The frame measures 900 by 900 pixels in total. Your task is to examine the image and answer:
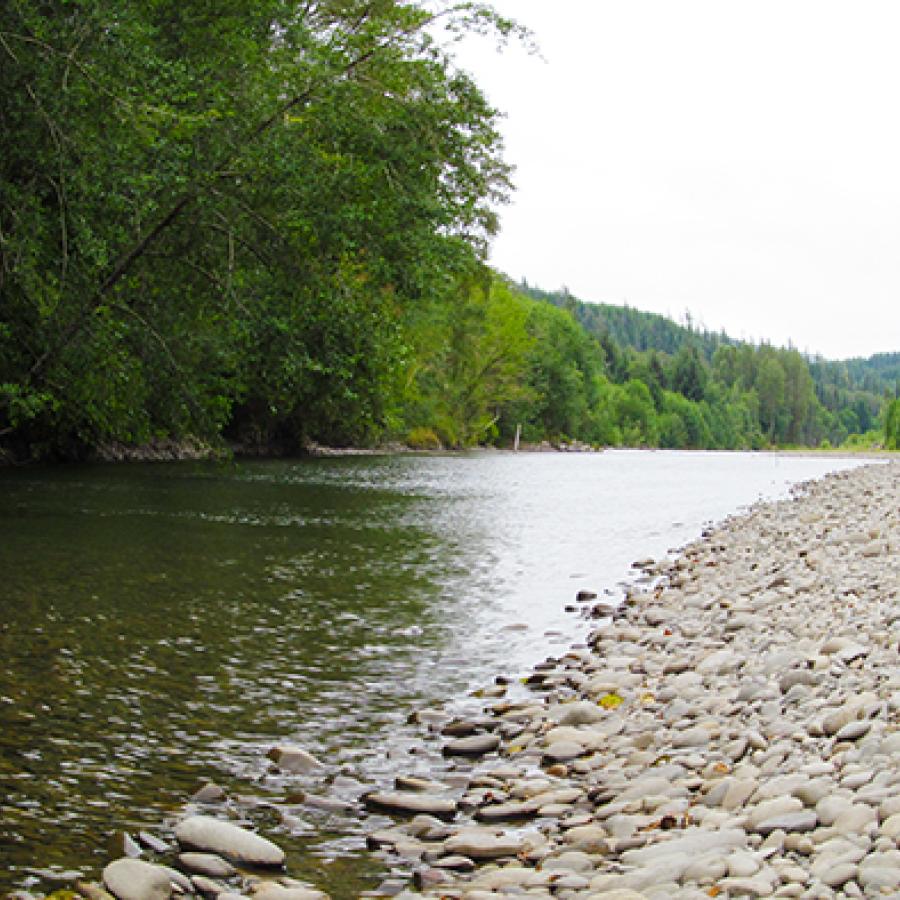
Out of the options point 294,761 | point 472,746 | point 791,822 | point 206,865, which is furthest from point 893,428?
point 206,865

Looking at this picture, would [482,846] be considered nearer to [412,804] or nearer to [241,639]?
[412,804]

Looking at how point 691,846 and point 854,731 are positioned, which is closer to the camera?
point 691,846

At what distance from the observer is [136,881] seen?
4398 millimetres

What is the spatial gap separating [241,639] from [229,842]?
4931 mm

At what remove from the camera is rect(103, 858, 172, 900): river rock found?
434cm

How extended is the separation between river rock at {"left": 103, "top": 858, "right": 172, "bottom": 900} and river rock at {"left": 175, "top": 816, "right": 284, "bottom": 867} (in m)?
0.43

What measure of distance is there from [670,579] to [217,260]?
9988mm

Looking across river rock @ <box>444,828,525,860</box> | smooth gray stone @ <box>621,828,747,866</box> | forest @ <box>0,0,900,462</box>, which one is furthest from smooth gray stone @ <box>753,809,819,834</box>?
forest @ <box>0,0,900,462</box>

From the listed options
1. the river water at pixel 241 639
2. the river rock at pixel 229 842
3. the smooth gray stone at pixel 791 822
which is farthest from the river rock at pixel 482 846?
the smooth gray stone at pixel 791 822

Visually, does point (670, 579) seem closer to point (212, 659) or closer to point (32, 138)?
point (212, 659)

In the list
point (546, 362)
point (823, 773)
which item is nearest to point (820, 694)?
point (823, 773)

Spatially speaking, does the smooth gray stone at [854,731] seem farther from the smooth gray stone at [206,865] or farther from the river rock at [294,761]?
the smooth gray stone at [206,865]

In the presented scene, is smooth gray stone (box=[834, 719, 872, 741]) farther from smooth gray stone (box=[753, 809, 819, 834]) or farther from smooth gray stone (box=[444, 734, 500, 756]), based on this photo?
smooth gray stone (box=[444, 734, 500, 756])

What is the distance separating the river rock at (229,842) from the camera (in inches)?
191
